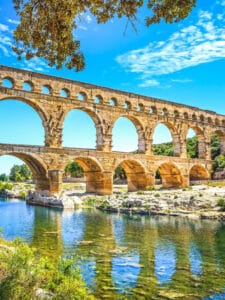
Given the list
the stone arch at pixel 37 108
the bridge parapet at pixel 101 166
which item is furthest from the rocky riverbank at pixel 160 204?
the stone arch at pixel 37 108

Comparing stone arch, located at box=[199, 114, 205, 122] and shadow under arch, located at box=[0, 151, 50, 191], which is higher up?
stone arch, located at box=[199, 114, 205, 122]

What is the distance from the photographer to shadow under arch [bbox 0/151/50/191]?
30312 mm

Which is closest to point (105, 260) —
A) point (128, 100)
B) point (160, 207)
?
point (160, 207)

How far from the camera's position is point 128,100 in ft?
127

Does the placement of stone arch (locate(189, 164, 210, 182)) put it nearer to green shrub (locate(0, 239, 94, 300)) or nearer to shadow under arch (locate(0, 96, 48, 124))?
shadow under arch (locate(0, 96, 48, 124))

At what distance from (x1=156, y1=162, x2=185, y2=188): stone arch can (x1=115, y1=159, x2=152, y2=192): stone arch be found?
4.39 meters

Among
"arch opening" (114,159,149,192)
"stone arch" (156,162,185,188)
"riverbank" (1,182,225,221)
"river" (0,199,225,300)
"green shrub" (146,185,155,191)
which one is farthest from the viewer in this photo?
"stone arch" (156,162,185,188)

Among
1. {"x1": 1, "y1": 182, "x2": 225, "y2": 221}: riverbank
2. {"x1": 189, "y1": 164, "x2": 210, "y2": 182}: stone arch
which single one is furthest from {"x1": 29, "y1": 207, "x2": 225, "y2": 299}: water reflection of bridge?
{"x1": 189, "y1": 164, "x2": 210, "y2": 182}: stone arch

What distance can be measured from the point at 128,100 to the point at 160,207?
17.0 meters

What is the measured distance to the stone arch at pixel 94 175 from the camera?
34656mm

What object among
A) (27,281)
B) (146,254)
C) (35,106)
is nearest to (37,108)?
(35,106)

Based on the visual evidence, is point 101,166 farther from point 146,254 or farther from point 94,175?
point 146,254

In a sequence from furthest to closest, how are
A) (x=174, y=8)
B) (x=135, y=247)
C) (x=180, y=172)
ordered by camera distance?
(x=180, y=172)
(x=135, y=247)
(x=174, y=8)

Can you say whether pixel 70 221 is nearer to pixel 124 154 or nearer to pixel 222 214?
pixel 222 214
